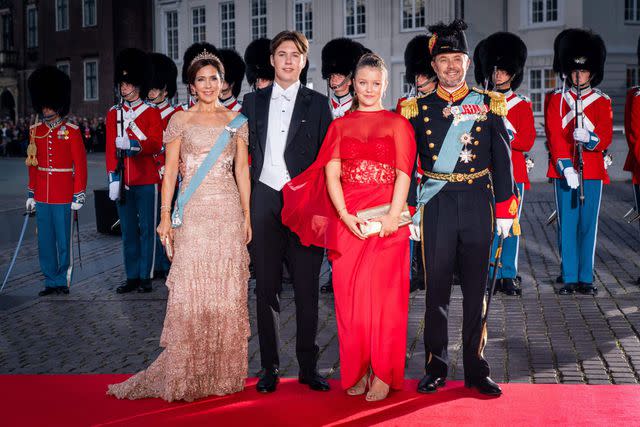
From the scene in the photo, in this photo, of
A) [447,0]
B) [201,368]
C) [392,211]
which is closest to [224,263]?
[201,368]

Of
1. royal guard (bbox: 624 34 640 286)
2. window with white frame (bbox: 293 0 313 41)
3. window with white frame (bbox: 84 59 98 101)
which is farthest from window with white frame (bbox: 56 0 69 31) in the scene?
royal guard (bbox: 624 34 640 286)

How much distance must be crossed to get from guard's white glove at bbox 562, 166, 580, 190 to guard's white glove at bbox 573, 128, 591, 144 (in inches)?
10.6

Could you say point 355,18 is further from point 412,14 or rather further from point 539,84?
point 539,84

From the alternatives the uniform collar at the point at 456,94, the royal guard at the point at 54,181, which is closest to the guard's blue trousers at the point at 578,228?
the uniform collar at the point at 456,94

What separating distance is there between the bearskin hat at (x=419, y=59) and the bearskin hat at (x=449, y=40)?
3.53m

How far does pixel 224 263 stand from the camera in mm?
5016

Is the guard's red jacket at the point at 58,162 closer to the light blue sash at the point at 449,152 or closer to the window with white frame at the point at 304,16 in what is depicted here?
the light blue sash at the point at 449,152

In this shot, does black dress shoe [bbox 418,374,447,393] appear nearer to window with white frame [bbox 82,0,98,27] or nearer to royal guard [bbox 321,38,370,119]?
royal guard [bbox 321,38,370,119]

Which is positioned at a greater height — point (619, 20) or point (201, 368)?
point (619, 20)

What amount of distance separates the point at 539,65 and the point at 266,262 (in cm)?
2463

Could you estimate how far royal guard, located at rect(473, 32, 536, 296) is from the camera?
307 inches

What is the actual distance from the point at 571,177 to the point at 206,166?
388cm

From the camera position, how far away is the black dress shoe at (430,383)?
4.96 meters

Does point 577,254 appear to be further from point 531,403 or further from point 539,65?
point 539,65
